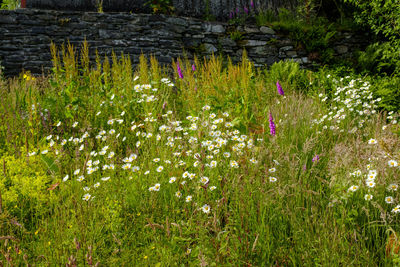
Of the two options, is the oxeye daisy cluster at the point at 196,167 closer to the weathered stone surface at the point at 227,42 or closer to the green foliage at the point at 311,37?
the weathered stone surface at the point at 227,42

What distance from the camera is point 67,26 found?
7.48m

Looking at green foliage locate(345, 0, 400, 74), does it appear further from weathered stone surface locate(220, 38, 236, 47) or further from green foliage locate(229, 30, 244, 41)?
weathered stone surface locate(220, 38, 236, 47)

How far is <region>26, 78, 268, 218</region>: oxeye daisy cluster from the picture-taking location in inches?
88.1

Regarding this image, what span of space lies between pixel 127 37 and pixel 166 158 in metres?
5.82

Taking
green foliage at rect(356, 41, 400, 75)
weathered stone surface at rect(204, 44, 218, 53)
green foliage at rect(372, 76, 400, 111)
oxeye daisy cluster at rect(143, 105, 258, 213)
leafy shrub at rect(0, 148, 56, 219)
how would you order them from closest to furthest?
oxeye daisy cluster at rect(143, 105, 258, 213)
leafy shrub at rect(0, 148, 56, 219)
green foliage at rect(372, 76, 400, 111)
green foliage at rect(356, 41, 400, 75)
weathered stone surface at rect(204, 44, 218, 53)

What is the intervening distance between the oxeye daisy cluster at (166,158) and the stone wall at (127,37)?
4060 millimetres

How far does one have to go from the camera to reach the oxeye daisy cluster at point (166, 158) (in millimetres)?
2238

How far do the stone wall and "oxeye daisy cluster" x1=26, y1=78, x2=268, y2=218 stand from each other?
13.3ft

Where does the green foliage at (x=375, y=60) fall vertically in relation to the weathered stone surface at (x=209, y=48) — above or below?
below

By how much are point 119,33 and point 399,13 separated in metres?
6.52

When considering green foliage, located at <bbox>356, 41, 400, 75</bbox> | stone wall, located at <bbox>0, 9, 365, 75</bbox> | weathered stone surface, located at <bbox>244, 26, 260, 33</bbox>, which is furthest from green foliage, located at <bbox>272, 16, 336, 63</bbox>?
green foliage, located at <bbox>356, 41, 400, 75</bbox>

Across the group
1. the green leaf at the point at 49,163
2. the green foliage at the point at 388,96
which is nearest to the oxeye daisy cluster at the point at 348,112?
the green foliage at the point at 388,96

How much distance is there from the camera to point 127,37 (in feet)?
25.3

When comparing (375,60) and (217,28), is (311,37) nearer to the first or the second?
(375,60)
